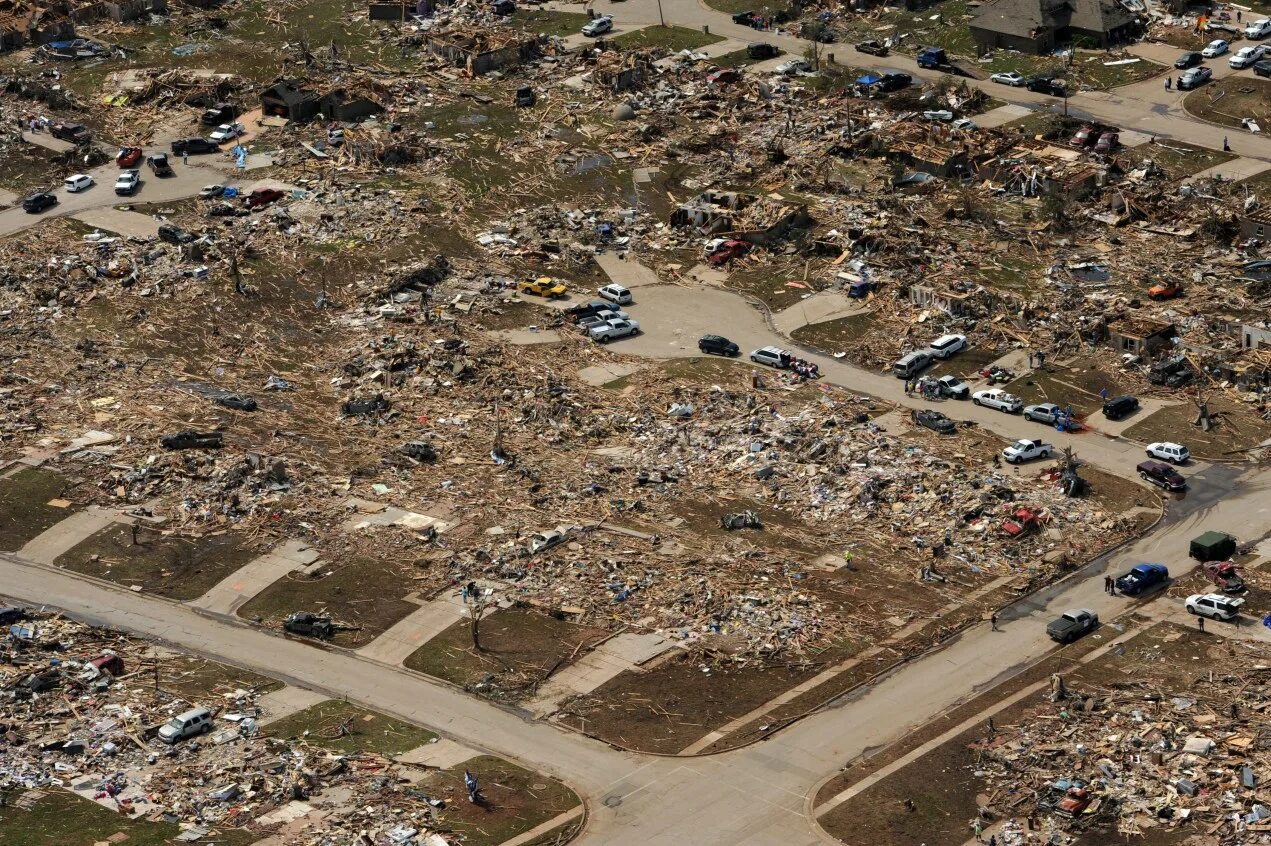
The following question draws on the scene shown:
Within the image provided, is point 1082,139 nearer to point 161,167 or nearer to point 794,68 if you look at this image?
point 794,68

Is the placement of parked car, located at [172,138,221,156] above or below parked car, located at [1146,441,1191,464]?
above

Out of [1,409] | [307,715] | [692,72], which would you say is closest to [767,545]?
Answer: [307,715]

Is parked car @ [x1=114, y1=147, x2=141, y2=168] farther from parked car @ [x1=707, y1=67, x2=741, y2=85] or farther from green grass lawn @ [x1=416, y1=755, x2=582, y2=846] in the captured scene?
green grass lawn @ [x1=416, y1=755, x2=582, y2=846]

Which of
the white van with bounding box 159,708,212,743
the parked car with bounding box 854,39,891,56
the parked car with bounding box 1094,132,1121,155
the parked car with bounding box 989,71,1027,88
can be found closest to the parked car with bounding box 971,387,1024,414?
the parked car with bounding box 1094,132,1121,155

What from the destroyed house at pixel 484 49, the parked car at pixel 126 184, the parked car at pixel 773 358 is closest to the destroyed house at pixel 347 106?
the destroyed house at pixel 484 49

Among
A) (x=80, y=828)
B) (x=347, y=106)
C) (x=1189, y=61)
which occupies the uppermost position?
(x=347, y=106)

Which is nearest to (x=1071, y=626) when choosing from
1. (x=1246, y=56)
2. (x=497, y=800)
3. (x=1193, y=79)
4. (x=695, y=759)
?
(x=695, y=759)
